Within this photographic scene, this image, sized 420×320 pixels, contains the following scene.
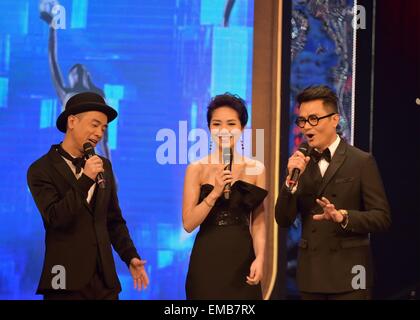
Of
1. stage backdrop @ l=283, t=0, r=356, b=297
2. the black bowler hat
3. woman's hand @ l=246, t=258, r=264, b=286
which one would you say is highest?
stage backdrop @ l=283, t=0, r=356, b=297

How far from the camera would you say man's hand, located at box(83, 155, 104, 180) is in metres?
3.01

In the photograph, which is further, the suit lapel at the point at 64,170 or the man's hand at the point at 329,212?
the suit lapel at the point at 64,170

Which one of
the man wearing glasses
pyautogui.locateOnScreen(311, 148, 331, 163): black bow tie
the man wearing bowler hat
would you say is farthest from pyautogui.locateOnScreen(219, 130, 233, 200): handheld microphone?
the man wearing bowler hat

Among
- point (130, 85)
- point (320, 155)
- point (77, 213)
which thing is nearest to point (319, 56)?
point (130, 85)

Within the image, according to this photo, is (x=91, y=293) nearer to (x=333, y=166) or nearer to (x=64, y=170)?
(x=64, y=170)

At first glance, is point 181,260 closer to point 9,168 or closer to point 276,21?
point 9,168

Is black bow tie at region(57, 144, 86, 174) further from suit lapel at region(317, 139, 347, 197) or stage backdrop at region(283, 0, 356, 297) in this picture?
stage backdrop at region(283, 0, 356, 297)

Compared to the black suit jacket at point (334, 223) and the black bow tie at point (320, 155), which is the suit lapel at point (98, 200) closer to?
the black suit jacket at point (334, 223)

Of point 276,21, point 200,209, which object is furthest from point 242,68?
point 200,209

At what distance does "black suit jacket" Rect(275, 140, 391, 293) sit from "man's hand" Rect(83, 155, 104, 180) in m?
0.77

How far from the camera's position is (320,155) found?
3.17 meters

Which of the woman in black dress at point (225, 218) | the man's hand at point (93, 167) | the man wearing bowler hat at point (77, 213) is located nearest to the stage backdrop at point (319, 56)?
the woman in black dress at point (225, 218)

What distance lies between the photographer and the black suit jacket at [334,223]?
2.99 meters

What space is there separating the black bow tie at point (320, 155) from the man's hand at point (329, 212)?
0.30m
